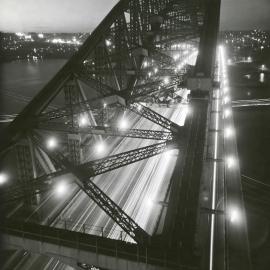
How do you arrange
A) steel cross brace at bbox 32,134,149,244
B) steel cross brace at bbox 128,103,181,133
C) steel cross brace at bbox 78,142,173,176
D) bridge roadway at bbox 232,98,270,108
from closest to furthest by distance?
steel cross brace at bbox 32,134,149,244, steel cross brace at bbox 78,142,173,176, steel cross brace at bbox 128,103,181,133, bridge roadway at bbox 232,98,270,108

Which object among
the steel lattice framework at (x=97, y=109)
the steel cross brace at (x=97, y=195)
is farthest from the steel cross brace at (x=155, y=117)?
the steel cross brace at (x=97, y=195)

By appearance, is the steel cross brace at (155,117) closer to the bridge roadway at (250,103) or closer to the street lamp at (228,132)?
the street lamp at (228,132)

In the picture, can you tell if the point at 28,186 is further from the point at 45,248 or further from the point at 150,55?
the point at 150,55

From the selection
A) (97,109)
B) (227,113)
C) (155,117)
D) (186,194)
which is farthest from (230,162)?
(186,194)

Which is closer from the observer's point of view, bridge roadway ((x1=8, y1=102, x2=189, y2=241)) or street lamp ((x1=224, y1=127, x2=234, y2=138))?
bridge roadway ((x1=8, y1=102, x2=189, y2=241))

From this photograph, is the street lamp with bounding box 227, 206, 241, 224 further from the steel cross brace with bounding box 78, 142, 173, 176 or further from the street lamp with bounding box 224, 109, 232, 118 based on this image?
the street lamp with bounding box 224, 109, 232, 118

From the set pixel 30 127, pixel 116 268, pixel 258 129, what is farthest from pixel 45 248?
pixel 258 129

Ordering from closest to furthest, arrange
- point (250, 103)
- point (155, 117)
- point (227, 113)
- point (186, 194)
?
1. point (186, 194)
2. point (155, 117)
3. point (227, 113)
4. point (250, 103)

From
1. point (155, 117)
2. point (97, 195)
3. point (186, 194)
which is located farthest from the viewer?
point (155, 117)

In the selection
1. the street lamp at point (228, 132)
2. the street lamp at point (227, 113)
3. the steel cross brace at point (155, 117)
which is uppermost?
the steel cross brace at point (155, 117)

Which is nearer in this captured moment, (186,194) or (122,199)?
(186,194)

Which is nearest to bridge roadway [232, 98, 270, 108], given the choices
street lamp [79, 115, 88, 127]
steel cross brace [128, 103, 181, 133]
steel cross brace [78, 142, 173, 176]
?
street lamp [79, 115, 88, 127]

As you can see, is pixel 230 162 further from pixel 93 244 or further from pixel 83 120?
pixel 93 244
